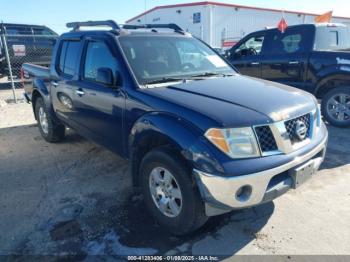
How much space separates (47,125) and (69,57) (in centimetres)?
164

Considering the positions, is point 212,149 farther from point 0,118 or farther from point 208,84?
point 0,118

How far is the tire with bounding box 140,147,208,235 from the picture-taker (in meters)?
2.74

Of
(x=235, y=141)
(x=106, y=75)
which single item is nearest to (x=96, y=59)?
(x=106, y=75)

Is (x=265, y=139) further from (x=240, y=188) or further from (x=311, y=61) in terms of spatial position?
(x=311, y=61)

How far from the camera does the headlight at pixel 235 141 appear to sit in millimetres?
2600

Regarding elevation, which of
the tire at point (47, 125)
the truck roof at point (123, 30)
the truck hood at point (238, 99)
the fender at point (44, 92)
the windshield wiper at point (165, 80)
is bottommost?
the tire at point (47, 125)

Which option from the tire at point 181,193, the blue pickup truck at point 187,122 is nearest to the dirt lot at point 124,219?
the tire at point 181,193

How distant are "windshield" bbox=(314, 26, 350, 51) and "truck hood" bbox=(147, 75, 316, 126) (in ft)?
11.8

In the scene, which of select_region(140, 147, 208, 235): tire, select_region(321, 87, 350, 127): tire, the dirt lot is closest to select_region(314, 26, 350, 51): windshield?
select_region(321, 87, 350, 127): tire

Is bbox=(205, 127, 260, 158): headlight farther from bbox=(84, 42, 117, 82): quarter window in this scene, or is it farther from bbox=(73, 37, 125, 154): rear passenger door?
bbox=(84, 42, 117, 82): quarter window

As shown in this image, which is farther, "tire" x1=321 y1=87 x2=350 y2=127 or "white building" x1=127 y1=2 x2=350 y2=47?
"white building" x1=127 y1=2 x2=350 y2=47

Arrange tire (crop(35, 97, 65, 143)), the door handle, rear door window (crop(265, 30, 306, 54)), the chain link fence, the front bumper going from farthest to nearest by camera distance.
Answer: the chain link fence → rear door window (crop(265, 30, 306, 54)) → tire (crop(35, 97, 65, 143)) → the door handle → the front bumper

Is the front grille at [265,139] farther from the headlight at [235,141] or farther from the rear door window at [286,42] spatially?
the rear door window at [286,42]

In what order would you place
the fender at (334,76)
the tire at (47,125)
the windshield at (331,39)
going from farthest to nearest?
the windshield at (331,39)
the fender at (334,76)
the tire at (47,125)
